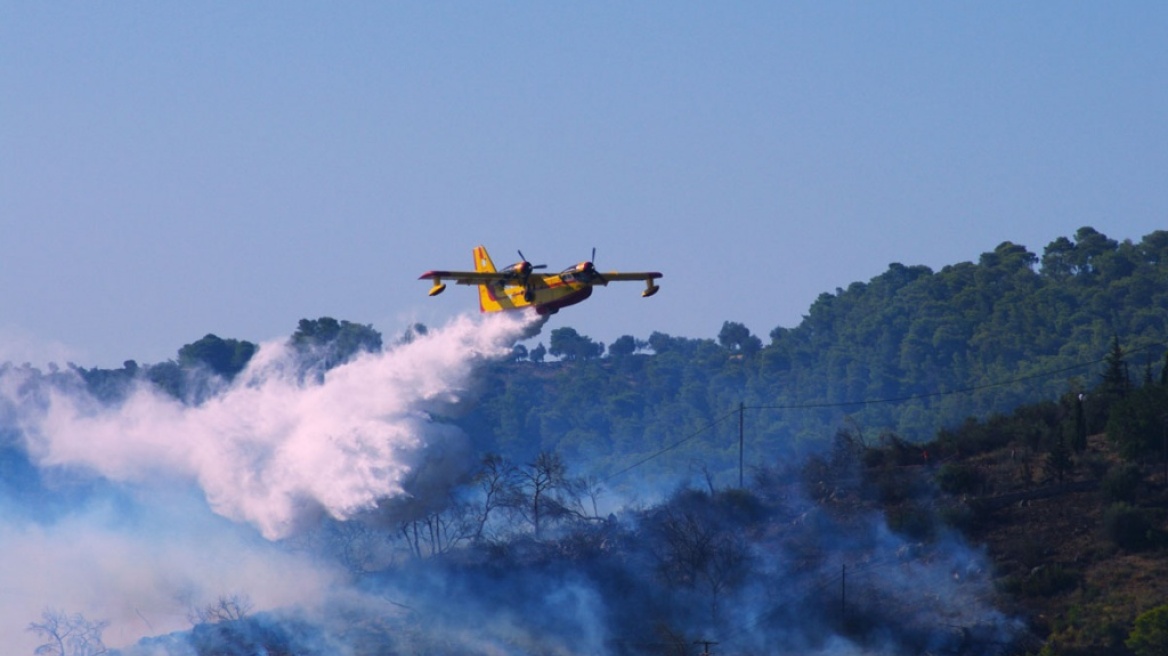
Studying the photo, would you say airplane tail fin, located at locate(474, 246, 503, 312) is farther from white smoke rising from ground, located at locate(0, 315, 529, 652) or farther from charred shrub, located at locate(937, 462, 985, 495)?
charred shrub, located at locate(937, 462, 985, 495)

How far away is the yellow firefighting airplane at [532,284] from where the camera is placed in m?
68.2

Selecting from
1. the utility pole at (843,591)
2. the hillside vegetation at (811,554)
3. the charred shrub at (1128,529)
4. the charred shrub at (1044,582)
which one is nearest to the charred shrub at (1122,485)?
the hillside vegetation at (811,554)

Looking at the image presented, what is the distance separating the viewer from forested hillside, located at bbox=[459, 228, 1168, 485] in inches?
6407

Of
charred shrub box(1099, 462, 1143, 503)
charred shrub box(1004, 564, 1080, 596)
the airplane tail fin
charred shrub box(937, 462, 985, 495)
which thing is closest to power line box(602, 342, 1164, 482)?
charred shrub box(937, 462, 985, 495)

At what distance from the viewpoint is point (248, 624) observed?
83.7 metres

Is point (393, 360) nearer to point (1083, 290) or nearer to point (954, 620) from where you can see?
point (954, 620)

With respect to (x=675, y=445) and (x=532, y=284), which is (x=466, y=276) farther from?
(x=675, y=445)

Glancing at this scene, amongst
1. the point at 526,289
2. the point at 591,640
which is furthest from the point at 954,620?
the point at 526,289

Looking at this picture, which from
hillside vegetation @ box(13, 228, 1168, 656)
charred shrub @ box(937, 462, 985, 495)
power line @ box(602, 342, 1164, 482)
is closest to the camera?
hillside vegetation @ box(13, 228, 1168, 656)

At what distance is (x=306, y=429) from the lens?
3201 inches

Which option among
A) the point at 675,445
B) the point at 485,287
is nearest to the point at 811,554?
the point at 485,287

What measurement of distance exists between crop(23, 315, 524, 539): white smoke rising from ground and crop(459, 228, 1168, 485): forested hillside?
80.4 meters

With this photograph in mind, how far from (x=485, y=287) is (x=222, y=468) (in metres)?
17.4

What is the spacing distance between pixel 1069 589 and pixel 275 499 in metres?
32.2
